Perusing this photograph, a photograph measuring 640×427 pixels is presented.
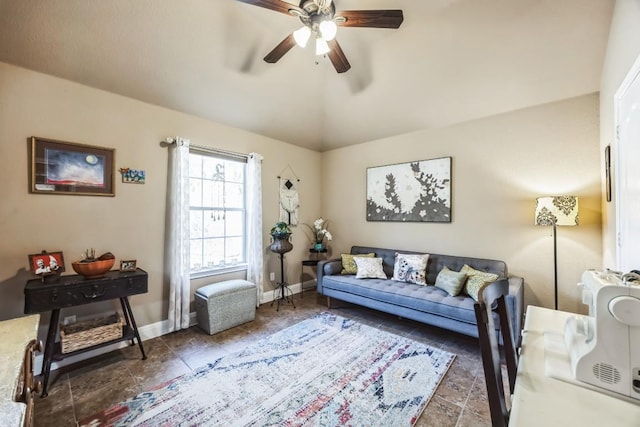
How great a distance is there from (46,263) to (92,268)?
0.33 m

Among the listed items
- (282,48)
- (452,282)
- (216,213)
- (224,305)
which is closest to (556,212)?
(452,282)

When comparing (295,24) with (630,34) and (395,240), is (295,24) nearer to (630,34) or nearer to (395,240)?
(630,34)

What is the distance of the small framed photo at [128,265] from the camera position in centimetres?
253

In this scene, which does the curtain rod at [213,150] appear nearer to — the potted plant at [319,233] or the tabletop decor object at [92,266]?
the tabletop decor object at [92,266]

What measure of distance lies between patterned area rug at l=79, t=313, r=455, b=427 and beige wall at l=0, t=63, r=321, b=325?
1186 millimetres

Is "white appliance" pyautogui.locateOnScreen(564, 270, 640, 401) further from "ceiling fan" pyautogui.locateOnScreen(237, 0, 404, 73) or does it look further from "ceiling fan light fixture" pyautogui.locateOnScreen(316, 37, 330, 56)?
"ceiling fan light fixture" pyautogui.locateOnScreen(316, 37, 330, 56)

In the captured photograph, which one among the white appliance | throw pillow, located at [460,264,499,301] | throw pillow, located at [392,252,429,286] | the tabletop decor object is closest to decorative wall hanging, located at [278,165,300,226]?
throw pillow, located at [392,252,429,286]

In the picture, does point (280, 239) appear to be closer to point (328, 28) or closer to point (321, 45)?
point (321, 45)

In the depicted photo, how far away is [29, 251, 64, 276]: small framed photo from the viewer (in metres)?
2.08

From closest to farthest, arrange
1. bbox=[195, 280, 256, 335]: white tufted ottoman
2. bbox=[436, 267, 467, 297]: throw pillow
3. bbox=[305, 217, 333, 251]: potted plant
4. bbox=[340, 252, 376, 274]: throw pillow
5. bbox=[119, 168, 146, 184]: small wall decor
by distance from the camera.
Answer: bbox=[119, 168, 146, 184]: small wall decor < bbox=[436, 267, 467, 297]: throw pillow < bbox=[195, 280, 256, 335]: white tufted ottoman < bbox=[340, 252, 376, 274]: throw pillow < bbox=[305, 217, 333, 251]: potted plant

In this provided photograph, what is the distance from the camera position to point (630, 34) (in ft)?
5.16

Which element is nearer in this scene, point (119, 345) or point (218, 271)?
point (119, 345)

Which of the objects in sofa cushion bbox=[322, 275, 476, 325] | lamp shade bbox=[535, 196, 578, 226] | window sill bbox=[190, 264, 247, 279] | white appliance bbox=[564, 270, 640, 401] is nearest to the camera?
white appliance bbox=[564, 270, 640, 401]

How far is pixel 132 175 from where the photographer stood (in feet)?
8.89
